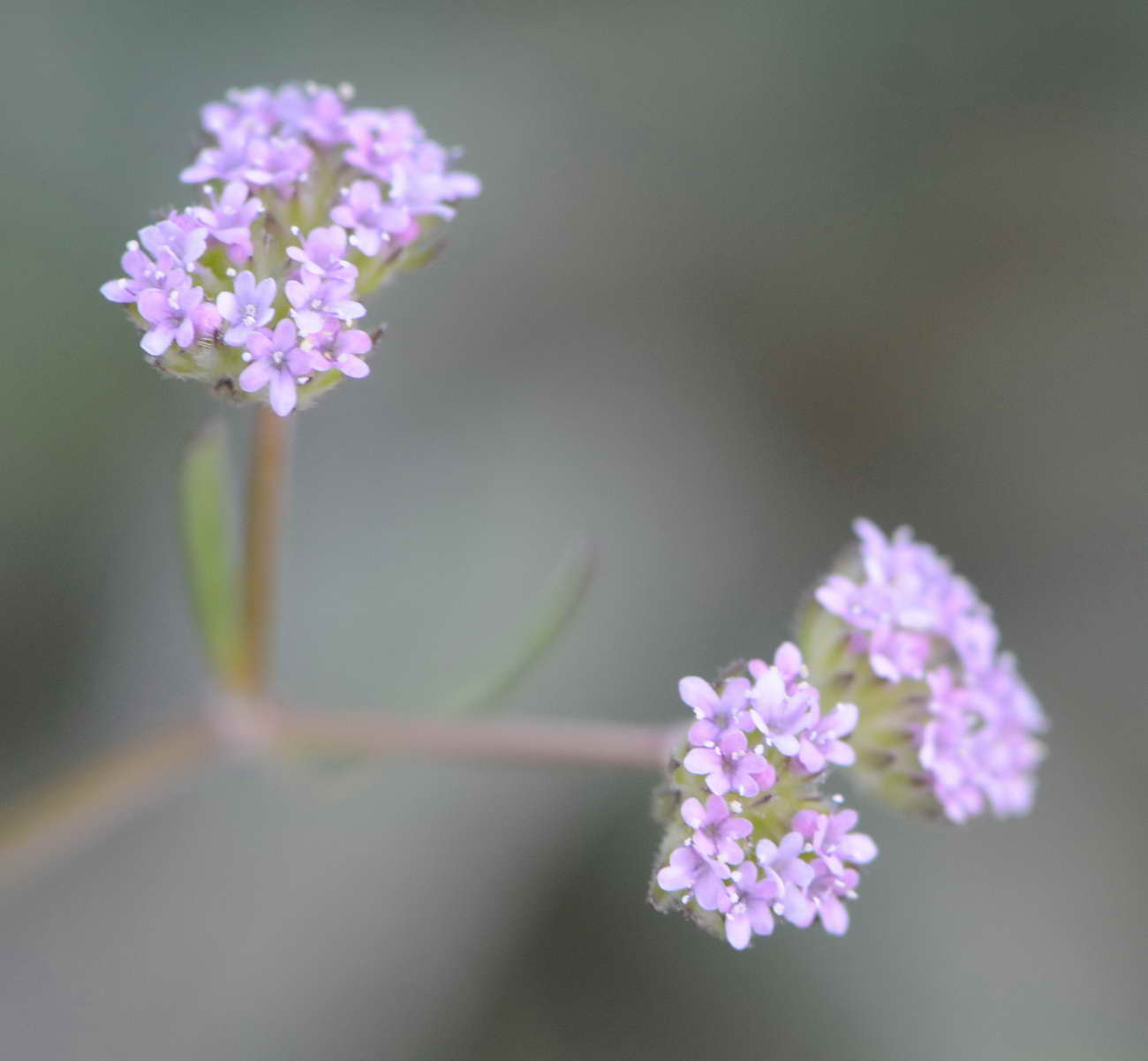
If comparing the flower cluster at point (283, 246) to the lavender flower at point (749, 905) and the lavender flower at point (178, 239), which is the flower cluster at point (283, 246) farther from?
the lavender flower at point (749, 905)

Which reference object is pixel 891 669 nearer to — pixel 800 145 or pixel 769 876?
pixel 769 876

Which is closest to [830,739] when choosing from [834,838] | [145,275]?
[834,838]

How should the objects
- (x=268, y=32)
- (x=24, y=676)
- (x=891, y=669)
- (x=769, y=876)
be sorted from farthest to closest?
(x=268, y=32) < (x=24, y=676) < (x=891, y=669) < (x=769, y=876)

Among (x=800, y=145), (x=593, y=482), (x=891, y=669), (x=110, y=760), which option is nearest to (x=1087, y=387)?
(x=800, y=145)

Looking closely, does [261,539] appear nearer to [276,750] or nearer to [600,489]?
[276,750]

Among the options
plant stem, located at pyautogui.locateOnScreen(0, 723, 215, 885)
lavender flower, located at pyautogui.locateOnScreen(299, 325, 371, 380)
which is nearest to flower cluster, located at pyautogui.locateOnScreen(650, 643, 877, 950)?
lavender flower, located at pyautogui.locateOnScreen(299, 325, 371, 380)

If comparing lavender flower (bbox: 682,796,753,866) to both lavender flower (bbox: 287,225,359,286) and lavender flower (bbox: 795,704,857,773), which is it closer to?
lavender flower (bbox: 795,704,857,773)
